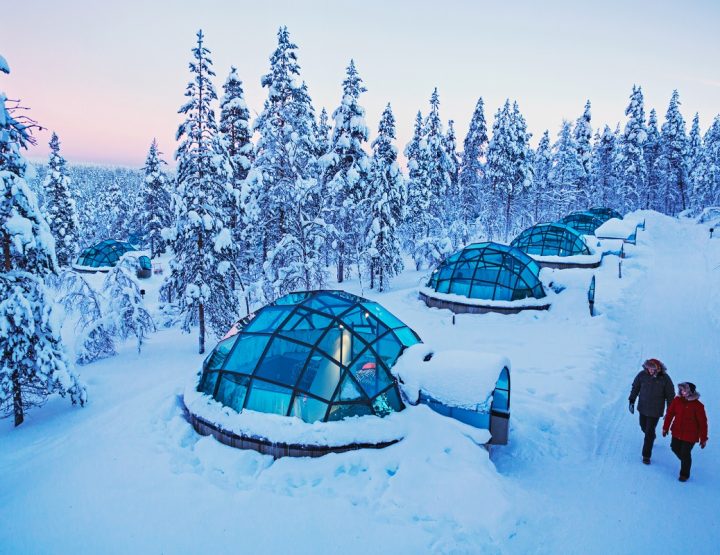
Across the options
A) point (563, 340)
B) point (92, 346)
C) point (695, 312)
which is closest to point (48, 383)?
point (92, 346)

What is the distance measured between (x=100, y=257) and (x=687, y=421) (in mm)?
41923

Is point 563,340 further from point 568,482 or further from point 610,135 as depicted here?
point 610,135

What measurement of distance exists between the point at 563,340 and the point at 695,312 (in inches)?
293

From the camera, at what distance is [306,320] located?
908cm

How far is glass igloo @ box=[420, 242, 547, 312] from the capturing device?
18344 millimetres

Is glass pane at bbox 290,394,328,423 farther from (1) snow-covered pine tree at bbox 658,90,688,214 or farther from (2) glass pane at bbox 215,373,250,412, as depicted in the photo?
(1) snow-covered pine tree at bbox 658,90,688,214

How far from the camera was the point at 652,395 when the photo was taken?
7.30 m

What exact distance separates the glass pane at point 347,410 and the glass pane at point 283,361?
0.97m

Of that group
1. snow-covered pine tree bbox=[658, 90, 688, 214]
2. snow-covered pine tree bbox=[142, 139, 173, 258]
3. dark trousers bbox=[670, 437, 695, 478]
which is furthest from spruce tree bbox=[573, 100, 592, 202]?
dark trousers bbox=[670, 437, 695, 478]

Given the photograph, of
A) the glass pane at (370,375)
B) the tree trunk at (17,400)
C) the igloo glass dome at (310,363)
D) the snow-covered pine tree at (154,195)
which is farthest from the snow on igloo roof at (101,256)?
the glass pane at (370,375)

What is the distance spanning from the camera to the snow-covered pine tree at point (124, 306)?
1554 centimetres

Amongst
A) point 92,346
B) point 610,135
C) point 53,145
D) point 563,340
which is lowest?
point 92,346

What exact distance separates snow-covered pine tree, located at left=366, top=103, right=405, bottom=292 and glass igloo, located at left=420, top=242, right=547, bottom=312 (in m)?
6.16

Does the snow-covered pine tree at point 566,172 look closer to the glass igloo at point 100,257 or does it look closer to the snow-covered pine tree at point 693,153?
the snow-covered pine tree at point 693,153
